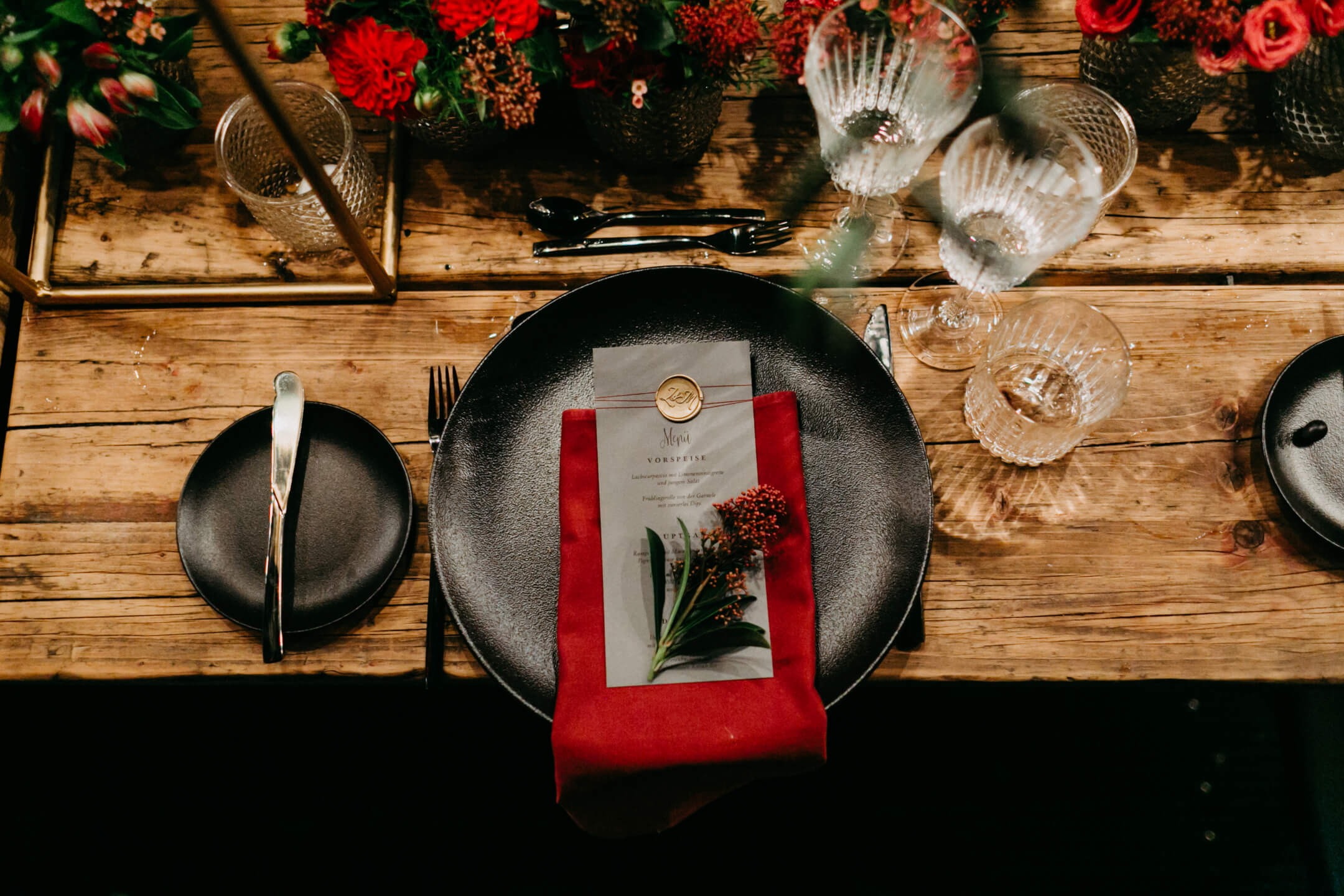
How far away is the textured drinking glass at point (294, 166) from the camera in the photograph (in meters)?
0.87

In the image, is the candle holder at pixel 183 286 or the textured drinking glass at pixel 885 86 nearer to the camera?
the textured drinking glass at pixel 885 86

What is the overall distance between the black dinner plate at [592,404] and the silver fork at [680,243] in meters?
0.11

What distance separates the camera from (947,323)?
36.9 inches

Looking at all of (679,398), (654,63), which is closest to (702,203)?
(654,63)

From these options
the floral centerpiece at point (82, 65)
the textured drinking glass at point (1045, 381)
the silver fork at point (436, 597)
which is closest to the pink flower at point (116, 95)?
the floral centerpiece at point (82, 65)

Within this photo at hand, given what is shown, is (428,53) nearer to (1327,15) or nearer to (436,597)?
(436,597)

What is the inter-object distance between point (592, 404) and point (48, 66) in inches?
27.8

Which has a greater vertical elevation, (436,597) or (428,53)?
(428,53)

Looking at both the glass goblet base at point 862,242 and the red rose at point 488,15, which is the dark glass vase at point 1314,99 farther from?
the red rose at point 488,15

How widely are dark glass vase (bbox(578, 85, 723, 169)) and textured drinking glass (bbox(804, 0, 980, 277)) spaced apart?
142 mm

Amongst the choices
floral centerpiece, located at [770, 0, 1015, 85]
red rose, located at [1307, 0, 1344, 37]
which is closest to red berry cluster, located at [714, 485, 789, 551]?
floral centerpiece, located at [770, 0, 1015, 85]

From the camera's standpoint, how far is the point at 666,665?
0.78 metres

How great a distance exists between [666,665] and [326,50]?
2.58 ft

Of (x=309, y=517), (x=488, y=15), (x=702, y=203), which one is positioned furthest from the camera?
(x=702, y=203)
